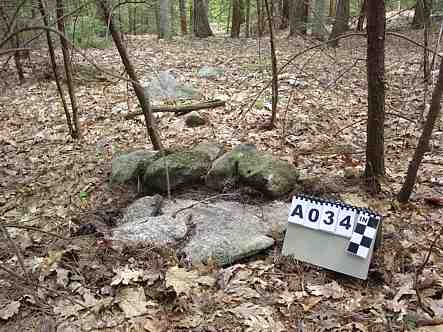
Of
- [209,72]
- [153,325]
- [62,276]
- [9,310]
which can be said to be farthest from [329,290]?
[209,72]

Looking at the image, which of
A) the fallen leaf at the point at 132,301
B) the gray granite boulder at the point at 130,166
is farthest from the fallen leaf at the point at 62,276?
the gray granite boulder at the point at 130,166

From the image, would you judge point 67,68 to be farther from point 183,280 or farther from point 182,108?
point 183,280

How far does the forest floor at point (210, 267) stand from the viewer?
2.48 meters

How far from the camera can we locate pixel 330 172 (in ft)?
13.2

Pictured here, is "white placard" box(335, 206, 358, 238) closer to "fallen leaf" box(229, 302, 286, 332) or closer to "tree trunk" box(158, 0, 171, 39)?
"fallen leaf" box(229, 302, 286, 332)

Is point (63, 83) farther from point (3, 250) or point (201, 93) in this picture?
point (3, 250)

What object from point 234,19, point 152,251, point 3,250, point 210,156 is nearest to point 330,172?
point 210,156

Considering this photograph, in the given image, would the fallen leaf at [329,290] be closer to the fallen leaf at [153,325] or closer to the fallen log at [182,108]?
the fallen leaf at [153,325]

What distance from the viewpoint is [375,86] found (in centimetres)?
326

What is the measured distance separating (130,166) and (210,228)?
1.62 m

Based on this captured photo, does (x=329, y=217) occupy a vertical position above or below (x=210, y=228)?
above

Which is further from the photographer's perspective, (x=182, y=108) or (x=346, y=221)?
(x=182, y=108)

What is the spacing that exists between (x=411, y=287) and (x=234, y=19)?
40.3 ft

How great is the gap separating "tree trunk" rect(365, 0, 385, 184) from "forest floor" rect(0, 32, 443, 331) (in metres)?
0.28
